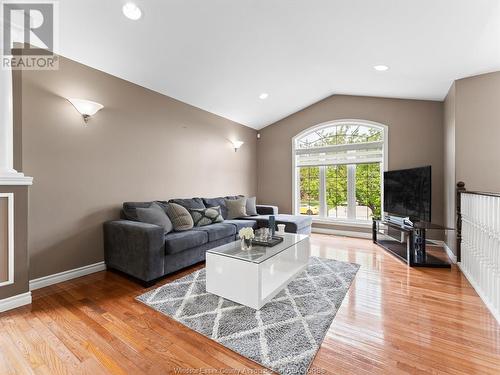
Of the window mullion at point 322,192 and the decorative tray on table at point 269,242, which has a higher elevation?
the window mullion at point 322,192

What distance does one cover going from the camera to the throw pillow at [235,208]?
459 centimetres

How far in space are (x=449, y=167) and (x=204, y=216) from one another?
12.5 feet

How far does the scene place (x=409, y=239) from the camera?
333 cm

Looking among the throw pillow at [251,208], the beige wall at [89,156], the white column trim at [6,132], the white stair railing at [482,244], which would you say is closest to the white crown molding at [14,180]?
the white column trim at [6,132]

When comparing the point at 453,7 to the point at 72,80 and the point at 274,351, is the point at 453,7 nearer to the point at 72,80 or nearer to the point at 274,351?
the point at 274,351

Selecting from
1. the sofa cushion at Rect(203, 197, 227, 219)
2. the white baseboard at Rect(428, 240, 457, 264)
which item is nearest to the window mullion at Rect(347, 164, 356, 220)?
the white baseboard at Rect(428, 240, 457, 264)

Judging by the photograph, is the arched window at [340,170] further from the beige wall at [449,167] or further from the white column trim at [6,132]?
the white column trim at [6,132]

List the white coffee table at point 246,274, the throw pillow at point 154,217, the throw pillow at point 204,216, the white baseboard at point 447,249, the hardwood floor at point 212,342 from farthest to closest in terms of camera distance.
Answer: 1. the throw pillow at point 204,216
2. the white baseboard at point 447,249
3. the throw pillow at point 154,217
4. the white coffee table at point 246,274
5. the hardwood floor at point 212,342

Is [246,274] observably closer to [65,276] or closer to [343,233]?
[65,276]

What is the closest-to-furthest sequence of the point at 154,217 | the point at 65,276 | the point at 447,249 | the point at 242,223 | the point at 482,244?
the point at 482,244, the point at 65,276, the point at 154,217, the point at 447,249, the point at 242,223

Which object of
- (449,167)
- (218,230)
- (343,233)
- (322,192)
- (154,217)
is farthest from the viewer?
(322,192)

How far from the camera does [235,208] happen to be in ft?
15.2

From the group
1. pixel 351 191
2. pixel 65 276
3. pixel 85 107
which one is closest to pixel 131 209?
pixel 65 276

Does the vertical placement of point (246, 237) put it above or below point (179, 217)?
below
